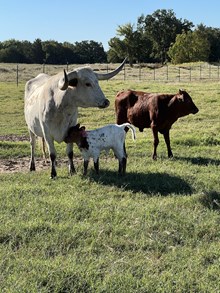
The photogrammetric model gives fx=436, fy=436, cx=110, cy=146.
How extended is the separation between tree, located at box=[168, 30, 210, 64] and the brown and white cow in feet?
202

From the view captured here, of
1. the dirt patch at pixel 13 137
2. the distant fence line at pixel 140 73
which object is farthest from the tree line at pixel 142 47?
the dirt patch at pixel 13 137

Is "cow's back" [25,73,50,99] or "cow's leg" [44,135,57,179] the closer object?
"cow's leg" [44,135,57,179]

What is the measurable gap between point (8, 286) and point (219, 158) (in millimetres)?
6657

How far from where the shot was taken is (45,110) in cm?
778

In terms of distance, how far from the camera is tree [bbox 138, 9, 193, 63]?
8256 cm

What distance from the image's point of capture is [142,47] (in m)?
78.3

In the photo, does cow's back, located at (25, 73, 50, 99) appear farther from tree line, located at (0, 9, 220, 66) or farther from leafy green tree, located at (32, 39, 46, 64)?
leafy green tree, located at (32, 39, 46, 64)

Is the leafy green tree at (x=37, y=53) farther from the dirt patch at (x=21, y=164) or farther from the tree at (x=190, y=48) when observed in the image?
the dirt patch at (x=21, y=164)

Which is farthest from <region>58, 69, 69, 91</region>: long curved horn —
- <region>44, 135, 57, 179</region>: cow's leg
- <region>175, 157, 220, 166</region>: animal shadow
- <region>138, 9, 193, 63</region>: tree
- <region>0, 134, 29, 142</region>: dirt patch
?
<region>138, 9, 193, 63</region>: tree

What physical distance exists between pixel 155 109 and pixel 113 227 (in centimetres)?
495

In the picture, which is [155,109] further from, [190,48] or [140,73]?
[190,48]

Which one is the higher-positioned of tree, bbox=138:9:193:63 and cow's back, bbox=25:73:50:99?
tree, bbox=138:9:193:63

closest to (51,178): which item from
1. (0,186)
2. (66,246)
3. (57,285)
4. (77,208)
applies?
(0,186)

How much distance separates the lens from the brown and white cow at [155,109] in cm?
934
